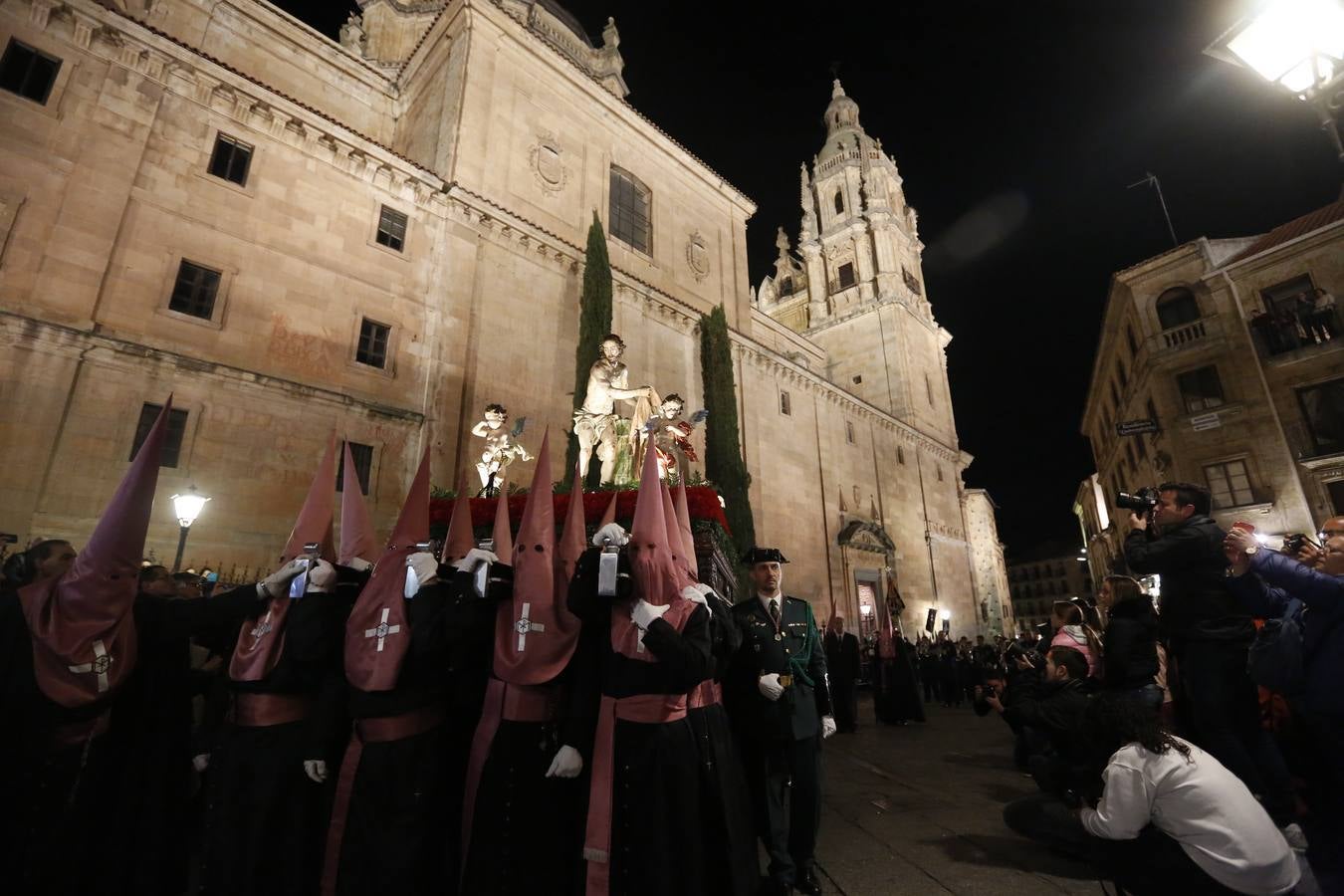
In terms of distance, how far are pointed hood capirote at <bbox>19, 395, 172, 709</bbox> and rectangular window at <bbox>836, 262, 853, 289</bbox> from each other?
35970 millimetres

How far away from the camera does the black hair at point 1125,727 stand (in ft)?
8.81

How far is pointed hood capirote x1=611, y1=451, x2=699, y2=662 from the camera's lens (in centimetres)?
317

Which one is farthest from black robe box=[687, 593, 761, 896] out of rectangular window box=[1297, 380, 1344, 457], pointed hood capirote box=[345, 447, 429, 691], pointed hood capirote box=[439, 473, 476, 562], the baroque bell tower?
the baroque bell tower

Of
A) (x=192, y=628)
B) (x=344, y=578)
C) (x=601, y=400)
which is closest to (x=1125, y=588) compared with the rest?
(x=344, y=578)

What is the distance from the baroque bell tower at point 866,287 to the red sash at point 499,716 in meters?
30.3

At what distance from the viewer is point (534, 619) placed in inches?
133

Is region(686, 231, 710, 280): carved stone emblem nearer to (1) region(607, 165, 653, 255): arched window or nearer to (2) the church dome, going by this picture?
(1) region(607, 165, 653, 255): arched window

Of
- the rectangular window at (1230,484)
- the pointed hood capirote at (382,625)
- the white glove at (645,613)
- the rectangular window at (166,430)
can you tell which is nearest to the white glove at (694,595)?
the white glove at (645,613)

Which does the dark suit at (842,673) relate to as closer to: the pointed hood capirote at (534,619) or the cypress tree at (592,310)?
the cypress tree at (592,310)

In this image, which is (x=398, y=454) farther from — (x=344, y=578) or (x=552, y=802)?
(x=552, y=802)

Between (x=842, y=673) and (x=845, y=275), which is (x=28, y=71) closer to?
(x=842, y=673)

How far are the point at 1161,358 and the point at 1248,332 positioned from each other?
2303 millimetres

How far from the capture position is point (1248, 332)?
1898 cm

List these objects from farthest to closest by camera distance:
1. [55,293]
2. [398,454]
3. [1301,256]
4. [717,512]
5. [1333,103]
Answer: [1301,256]
[398,454]
[55,293]
[717,512]
[1333,103]
